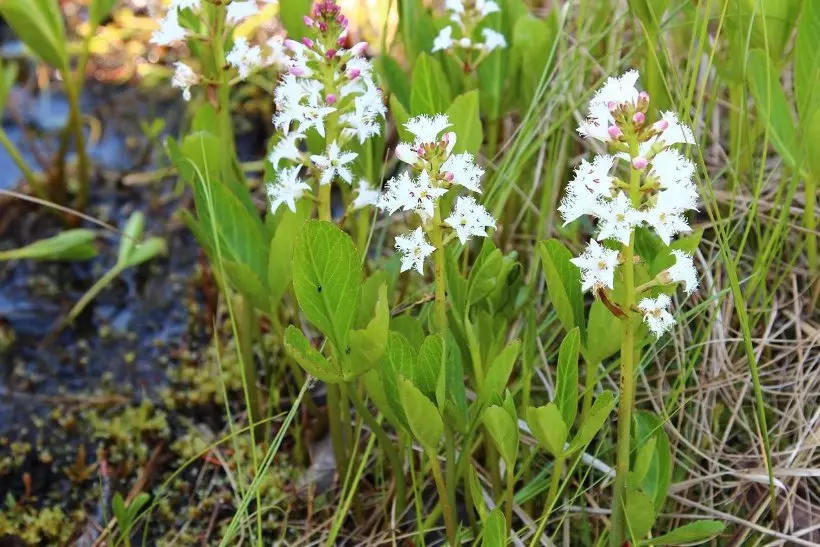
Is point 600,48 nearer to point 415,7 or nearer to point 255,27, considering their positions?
point 415,7

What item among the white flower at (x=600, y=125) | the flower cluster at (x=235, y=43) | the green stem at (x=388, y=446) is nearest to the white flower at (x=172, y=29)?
the flower cluster at (x=235, y=43)

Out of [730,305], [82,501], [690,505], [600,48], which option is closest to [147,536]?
[82,501]

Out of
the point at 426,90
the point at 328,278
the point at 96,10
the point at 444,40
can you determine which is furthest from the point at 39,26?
the point at 328,278

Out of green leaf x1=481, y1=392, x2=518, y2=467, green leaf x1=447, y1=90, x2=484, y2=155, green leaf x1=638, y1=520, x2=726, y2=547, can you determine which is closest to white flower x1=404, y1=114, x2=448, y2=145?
green leaf x1=447, y1=90, x2=484, y2=155

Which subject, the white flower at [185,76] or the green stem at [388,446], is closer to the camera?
the green stem at [388,446]

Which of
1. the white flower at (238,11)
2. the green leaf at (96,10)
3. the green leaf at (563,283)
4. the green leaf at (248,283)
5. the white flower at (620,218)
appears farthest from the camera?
the green leaf at (96,10)

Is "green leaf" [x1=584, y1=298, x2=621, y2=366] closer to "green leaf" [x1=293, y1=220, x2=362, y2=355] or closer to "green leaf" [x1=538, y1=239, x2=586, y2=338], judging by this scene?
"green leaf" [x1=538, y1=239, x2=586, y2=338]

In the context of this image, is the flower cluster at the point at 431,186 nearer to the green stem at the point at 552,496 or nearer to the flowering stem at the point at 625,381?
the flowering stem at the point at 625,381
